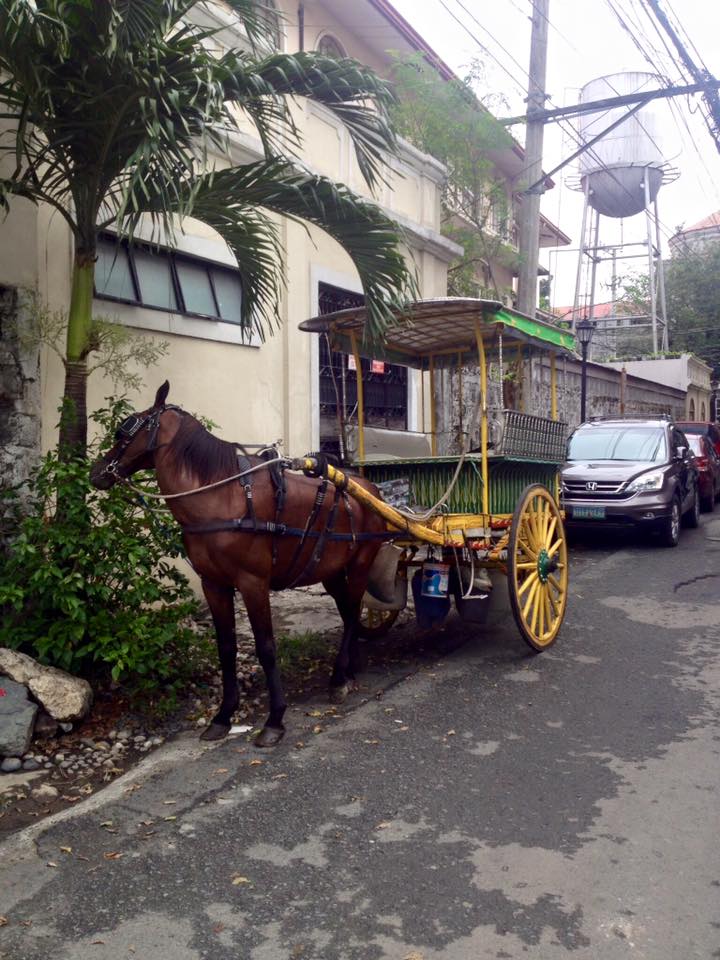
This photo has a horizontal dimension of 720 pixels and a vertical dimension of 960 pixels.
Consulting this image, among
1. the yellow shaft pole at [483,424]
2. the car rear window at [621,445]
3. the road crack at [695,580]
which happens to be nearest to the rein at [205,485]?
the yellow shaft pole at [483,424]

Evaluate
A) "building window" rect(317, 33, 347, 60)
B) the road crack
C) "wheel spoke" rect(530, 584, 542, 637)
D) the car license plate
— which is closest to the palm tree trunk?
"wheel spoke" rect(530, 584, 542, 637)

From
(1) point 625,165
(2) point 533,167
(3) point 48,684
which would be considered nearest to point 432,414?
(3) point 48,684

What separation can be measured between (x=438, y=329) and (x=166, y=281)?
2.79m

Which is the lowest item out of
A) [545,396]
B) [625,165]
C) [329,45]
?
[545,396]

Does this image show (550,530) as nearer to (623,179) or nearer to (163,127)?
(163,127)

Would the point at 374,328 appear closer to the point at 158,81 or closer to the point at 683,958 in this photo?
the point at 158,81

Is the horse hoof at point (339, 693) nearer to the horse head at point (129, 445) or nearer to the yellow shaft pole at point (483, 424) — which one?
the yellow shaft pole at point (483, 424)

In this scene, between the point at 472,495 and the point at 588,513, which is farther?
the point at 588,513

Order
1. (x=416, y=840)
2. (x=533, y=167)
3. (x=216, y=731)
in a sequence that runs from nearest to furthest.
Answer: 1. (x=416, y=840)
2. (x=216, y=731)
3. (x=533, y=167)

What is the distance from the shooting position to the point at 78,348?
546 cm

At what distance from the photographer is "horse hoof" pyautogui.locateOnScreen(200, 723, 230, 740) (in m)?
4.86

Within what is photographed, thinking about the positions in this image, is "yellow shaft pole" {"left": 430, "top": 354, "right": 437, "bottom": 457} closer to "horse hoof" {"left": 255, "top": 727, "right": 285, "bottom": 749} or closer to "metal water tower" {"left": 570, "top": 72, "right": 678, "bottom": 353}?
"horse hoof" {"left": 255, "top": 727, "right": 285, "bottom": 749}

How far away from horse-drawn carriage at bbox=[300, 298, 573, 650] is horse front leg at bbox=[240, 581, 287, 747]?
3.40 feet

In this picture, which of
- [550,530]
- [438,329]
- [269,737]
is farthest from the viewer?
[550,530]
